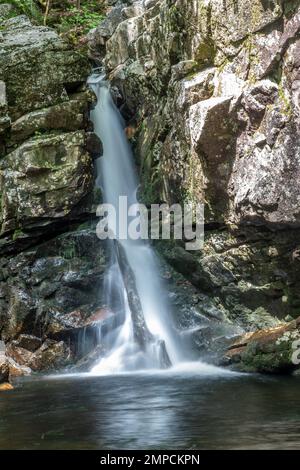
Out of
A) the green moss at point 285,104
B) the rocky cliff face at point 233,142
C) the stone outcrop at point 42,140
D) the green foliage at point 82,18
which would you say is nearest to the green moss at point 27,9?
the green foliage at point 82,18

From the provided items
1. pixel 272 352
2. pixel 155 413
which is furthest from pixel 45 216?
pixel 155 413

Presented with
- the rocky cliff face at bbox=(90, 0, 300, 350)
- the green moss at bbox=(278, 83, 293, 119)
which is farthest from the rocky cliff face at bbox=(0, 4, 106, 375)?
the green moss at bbox=(278, 83, 293, 119)

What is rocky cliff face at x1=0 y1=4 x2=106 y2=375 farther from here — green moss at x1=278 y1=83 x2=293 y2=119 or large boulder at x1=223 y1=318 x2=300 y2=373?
green moss at x1=278 y1=83 x2=293 y2=119

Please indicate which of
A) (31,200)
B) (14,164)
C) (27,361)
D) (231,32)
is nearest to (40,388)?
(27,361)

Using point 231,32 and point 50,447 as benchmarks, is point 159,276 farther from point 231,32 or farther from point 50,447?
point 50,447

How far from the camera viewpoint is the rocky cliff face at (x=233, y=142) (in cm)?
1050

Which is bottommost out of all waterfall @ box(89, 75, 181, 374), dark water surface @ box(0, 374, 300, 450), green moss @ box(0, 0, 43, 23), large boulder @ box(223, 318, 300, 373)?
dark water surface @ box(0, 374, 300, 450)

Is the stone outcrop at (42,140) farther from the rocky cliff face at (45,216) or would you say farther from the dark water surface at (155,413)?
the dark water surface at (155,413)

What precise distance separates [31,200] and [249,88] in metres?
5.95

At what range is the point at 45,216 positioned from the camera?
13.9 meters

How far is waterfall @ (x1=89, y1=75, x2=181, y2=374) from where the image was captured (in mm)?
12352

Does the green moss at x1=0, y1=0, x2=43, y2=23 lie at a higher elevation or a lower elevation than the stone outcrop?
higher

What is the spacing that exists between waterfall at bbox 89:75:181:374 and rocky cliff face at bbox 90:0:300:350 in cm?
79
